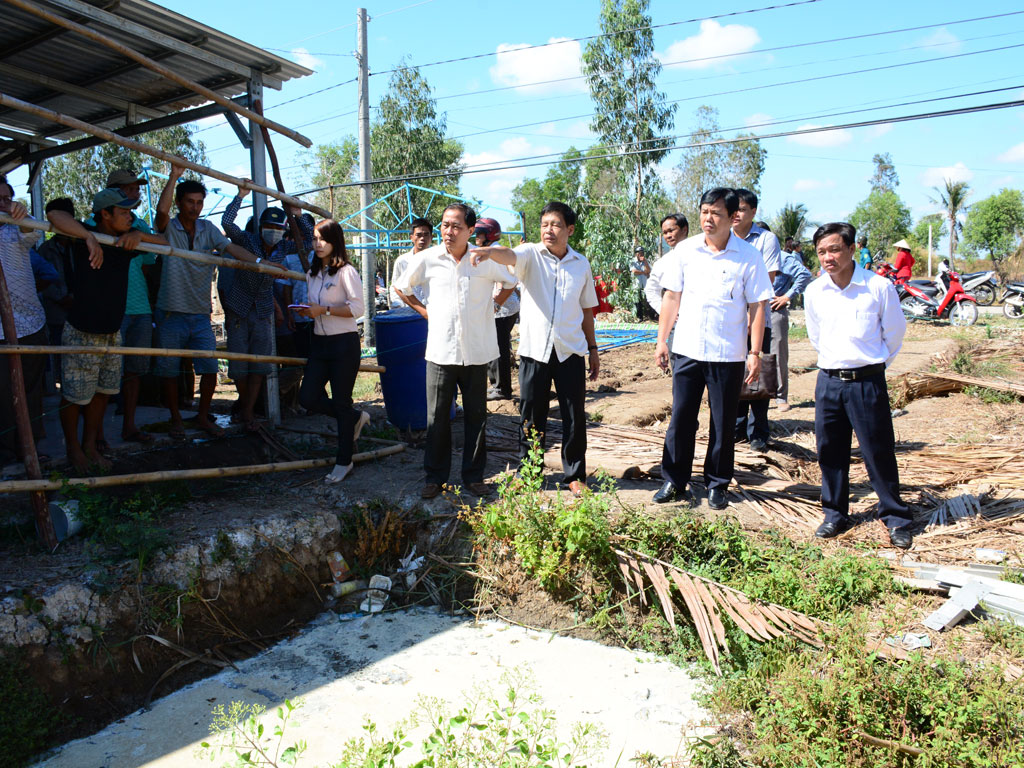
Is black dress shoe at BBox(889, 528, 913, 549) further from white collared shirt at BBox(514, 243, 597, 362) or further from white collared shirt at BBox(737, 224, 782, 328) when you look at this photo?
white collared shirt at BBox(737, 224, 782, 328)

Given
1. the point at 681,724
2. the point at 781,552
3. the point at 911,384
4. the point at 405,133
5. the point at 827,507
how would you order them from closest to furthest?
the point at 681,724 → the point at 781,552 → the point at 827,507 → the point at 911,384 → the point at 405,133

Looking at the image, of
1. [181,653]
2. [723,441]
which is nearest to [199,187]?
[181,653]

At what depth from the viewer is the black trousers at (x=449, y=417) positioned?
473 cm

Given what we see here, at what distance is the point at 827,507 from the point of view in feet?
14.5

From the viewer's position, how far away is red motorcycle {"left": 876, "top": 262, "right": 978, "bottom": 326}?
1582 centimetres

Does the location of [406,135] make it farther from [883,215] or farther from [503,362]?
[883,215]

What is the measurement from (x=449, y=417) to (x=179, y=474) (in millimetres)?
1669

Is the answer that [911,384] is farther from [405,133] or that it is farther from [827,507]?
[405,133]

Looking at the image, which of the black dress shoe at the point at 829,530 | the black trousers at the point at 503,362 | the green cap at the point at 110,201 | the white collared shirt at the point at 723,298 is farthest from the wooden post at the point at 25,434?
the black trousers at the point at 503,362

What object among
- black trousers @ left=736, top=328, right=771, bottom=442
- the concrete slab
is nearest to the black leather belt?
black trousers @ left=736, top=328, right=771, bottom=442

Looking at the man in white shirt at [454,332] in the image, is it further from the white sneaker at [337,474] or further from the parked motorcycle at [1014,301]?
the parked motorcycle at [1014,301]

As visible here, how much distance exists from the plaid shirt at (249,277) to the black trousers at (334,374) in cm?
92

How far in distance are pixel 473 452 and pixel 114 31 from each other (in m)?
3.89

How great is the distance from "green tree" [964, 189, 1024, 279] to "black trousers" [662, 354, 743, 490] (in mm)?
45749
